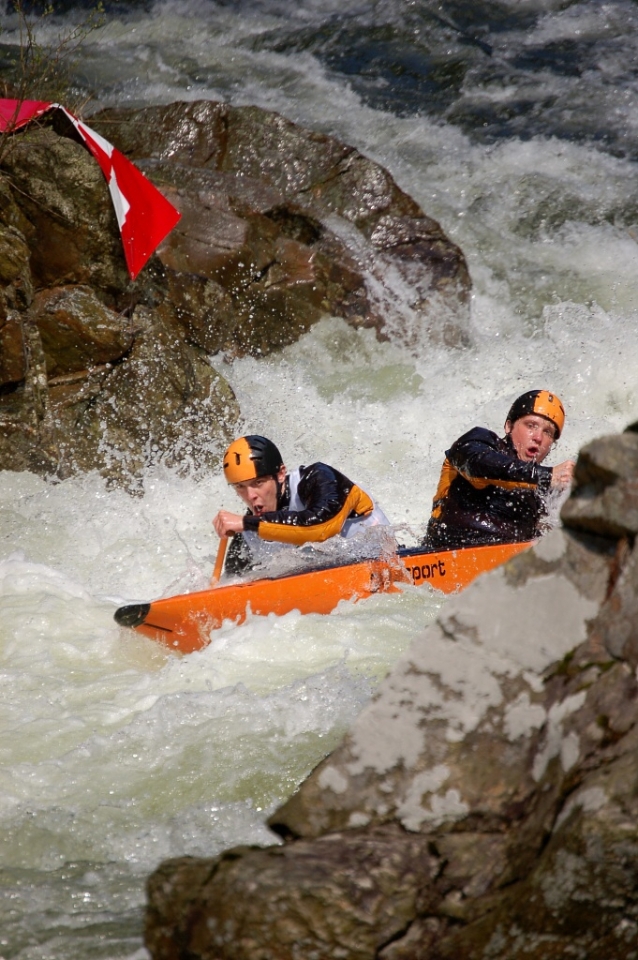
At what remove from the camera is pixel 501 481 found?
16.8 ft

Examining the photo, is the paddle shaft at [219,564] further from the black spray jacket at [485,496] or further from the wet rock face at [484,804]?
the wet rock face at [484,804]

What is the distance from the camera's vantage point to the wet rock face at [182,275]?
7.15m

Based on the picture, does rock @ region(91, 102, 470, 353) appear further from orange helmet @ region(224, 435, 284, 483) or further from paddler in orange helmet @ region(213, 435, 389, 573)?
orange helmet @ region(224, 435, 284, 483)

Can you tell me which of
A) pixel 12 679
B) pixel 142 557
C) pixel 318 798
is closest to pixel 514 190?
pixel 142 557

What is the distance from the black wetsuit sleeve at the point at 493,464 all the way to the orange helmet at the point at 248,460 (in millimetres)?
1002

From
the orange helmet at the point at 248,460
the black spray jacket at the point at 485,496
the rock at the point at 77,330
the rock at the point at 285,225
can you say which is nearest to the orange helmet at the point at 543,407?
the black spray jacket at the point at 485,496

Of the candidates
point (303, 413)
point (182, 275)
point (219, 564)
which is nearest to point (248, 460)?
point (219, 564)

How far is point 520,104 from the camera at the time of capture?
11336mm

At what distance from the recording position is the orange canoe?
477 centimetres

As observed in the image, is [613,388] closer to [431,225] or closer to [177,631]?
[431,225]

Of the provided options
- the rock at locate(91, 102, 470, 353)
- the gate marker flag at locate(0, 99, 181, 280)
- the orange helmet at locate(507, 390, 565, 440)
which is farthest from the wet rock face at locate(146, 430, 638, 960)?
the rock at locate(91, 102, 470, 353)

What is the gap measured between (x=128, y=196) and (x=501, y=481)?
4.30m

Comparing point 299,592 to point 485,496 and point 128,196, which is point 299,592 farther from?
point 128,196

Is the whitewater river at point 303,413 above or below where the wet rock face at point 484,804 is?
below
